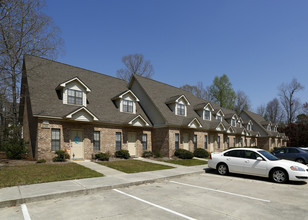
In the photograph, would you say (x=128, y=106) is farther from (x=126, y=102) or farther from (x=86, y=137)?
(x=86, y=137)

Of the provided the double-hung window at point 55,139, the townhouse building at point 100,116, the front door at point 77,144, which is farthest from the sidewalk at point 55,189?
the townhouse building at point 100,116

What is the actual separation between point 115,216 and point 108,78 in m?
20.6

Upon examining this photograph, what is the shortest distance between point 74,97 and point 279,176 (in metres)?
15.2

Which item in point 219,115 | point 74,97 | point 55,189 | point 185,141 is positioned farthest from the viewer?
point 219,115

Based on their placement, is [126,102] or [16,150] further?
[126,102]

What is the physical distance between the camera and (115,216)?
5.64m

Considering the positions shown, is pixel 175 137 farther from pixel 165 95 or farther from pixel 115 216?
pixel 115 216

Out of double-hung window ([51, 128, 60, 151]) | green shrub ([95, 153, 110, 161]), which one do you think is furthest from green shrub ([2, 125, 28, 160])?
green shrub ([95, 153, 110, 161])

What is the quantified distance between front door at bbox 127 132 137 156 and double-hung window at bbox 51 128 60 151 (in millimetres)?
6576

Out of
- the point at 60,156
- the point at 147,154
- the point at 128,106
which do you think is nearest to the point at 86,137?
the point at 60,156

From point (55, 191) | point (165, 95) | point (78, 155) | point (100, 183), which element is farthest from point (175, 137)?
point (55, 191)

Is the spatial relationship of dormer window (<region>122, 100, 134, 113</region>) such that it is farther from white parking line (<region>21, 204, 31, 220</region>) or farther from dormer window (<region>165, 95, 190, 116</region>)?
white parking line (<region>21, 204, 31, 220</region>)

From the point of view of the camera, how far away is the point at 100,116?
18344 millimetres

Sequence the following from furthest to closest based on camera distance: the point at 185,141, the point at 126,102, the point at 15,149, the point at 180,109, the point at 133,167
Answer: the point at 180,109 < the point at 185,141 < the point at 126,102 < the point at 15,149 < the point at 133,167
